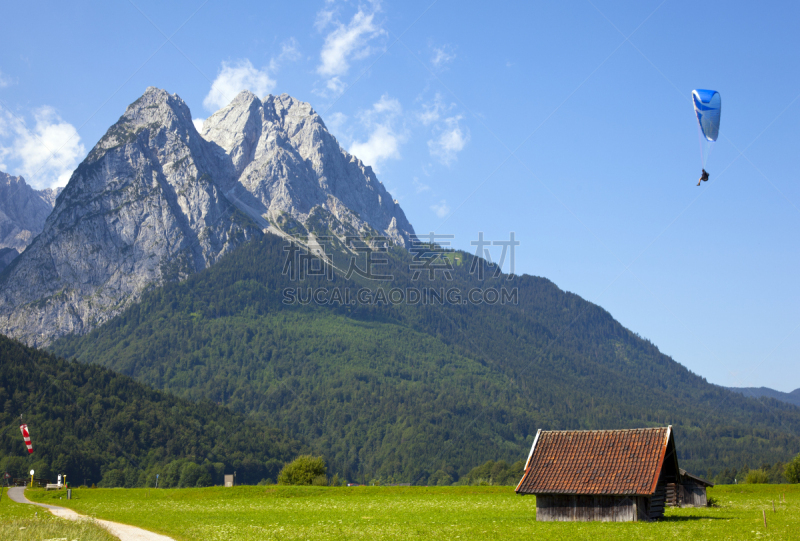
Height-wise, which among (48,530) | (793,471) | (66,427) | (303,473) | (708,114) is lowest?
(66,427)

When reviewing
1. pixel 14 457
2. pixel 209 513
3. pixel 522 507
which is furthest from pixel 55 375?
pixel 522 507

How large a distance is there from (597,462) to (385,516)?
16.4m

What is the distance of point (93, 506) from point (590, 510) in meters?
42.9

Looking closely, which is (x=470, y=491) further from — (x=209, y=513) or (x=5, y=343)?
(x=5, y=343)

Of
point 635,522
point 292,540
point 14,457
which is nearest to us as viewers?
point 292,540

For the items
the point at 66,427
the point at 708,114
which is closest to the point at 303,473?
the point at 708,114

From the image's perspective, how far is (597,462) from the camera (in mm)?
39656

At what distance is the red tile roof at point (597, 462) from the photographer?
37750mm

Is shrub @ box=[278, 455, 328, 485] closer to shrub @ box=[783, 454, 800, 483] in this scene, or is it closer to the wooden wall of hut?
the wooden wall of hut

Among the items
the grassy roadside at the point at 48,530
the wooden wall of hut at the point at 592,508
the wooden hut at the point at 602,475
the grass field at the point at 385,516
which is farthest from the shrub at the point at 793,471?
the grassy roadside at the point at 48,530

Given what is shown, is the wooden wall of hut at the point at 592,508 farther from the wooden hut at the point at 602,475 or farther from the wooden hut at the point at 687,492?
the wooden hut at the point at 687,492

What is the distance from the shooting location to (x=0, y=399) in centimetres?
16925

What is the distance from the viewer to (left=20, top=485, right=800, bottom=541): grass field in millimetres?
33500

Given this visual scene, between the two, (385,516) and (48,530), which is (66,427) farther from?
(48,530)
